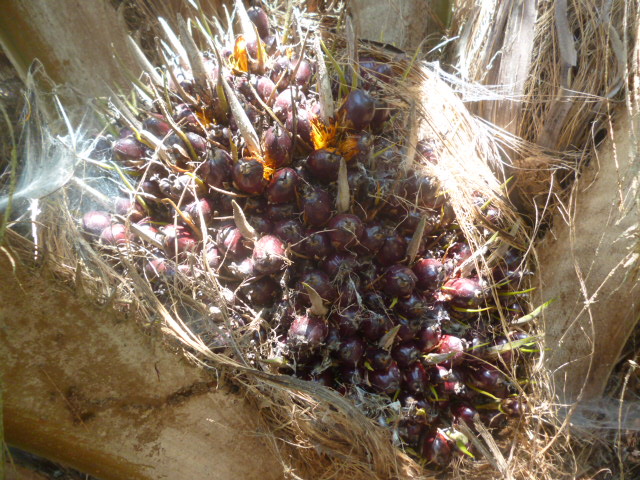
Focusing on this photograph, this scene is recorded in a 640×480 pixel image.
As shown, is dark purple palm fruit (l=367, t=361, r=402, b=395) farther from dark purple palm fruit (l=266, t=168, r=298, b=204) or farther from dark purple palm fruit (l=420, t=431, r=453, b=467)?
dark purple palm fruit (l=266, t=168, r=298, b=204)

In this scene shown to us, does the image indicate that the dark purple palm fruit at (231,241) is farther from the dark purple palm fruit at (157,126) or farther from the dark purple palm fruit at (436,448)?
the dark purple palm fruit at (436,448)

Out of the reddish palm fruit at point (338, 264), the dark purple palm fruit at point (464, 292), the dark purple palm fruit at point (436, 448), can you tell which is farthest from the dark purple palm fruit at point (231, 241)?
the dark purple palm fruit at point (436, 448)

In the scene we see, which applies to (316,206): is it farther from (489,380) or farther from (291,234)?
(489,380)

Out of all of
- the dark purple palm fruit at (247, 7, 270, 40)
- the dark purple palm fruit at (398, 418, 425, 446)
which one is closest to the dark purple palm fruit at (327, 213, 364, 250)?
the dark purple palm fruit at (398, 418, 425, 446)

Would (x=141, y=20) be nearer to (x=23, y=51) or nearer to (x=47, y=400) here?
(x=23, y=51)

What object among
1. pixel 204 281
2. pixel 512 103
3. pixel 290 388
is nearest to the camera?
pixel 290 388

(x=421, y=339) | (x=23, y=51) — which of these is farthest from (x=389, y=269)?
(x=23, y=51)
